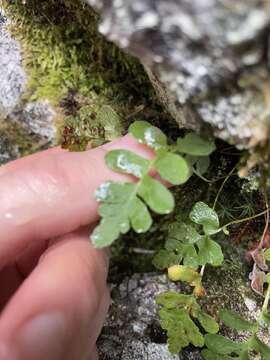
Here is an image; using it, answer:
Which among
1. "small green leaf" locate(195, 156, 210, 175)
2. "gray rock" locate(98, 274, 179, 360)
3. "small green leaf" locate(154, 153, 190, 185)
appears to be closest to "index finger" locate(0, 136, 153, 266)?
"small green leaf" locate(154, 153, 190, 185)

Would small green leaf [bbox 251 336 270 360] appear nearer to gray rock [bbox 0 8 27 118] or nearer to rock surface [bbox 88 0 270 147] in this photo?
rock surface [bbox 88 0 270 147]

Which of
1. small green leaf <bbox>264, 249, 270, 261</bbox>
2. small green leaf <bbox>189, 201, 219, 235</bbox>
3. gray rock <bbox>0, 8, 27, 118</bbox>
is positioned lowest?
small green leaf <bbox>264, 249, 270, 261</bbox>

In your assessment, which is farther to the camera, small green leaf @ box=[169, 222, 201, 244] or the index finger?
small green leaf @ box=[169, 222, 201, 244]

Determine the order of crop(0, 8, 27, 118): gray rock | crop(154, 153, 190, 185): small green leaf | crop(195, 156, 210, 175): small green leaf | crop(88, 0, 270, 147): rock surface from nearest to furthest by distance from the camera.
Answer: crop(88, 0, 270, 147): rock surface
crop(154, 153, 190, 185): small green leaf
crop(195, 156, 210, 175): small green leaf
crop(0, 8, 27, 118): gray rock

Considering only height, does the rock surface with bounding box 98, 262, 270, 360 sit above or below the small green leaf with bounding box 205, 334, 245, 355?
below

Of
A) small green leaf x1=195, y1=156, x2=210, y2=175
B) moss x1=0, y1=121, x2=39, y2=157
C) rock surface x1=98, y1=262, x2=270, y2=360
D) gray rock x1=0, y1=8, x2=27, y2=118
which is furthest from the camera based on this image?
moss x1=0, y1=121, x2=39, y2=157

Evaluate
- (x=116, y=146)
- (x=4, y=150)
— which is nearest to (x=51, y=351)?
(x=116, y=146)

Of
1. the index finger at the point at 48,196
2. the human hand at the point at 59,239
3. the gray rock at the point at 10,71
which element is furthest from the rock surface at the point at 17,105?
the index finger at the point at 48,196
